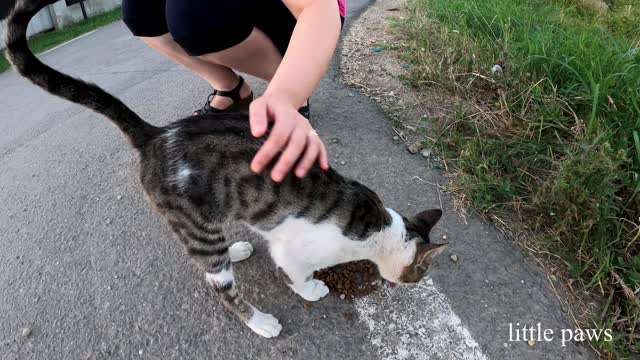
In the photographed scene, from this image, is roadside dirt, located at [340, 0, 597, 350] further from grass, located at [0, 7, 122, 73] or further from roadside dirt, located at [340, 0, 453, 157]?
grass, located at [0, 7, 122, 73]

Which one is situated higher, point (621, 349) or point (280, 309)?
point (621, 349)

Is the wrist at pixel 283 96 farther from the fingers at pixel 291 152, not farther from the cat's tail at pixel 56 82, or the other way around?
the cat's tail at pixel 56 82

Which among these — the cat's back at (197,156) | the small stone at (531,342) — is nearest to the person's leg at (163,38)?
the cat's back at (197,156)

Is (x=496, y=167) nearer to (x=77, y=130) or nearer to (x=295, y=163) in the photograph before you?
(x=295, y=163)

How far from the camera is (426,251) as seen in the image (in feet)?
5.07

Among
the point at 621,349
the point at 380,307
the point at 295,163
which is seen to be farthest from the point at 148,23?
the point at 621,349

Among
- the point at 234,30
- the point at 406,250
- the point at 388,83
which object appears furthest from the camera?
the point at 388,83

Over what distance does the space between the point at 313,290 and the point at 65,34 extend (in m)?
9.40

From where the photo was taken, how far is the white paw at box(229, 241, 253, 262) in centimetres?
190

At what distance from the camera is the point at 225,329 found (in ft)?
5.36

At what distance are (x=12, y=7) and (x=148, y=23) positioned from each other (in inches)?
44.2

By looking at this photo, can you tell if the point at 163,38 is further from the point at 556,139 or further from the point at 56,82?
the point at 556,139

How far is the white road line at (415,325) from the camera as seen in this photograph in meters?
1.52

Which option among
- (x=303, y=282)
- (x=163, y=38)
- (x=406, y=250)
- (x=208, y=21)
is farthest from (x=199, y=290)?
(x=163, y=38)
